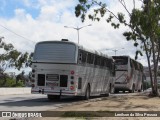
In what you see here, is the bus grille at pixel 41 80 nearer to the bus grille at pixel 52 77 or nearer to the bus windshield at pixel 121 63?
the bus grille at pixel 52 77

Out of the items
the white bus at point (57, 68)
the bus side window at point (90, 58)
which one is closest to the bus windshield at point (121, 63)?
the bus side window at point (90, 58)

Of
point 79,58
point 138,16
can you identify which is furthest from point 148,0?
point 79,58

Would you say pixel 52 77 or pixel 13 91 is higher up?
pixel 52 77

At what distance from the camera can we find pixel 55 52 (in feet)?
77.6

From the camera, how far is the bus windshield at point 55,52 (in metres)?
23.4

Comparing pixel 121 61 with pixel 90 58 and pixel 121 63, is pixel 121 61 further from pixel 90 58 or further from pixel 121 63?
pixel 90 58

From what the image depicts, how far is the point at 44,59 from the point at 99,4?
327 inches

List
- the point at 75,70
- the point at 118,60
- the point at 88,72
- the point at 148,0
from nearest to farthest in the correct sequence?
the point at 75,70 → the point at 88,72 → the point at 148,0 → the point at 118,60

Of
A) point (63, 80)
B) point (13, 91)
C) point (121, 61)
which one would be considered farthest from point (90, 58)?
point (121, 61)

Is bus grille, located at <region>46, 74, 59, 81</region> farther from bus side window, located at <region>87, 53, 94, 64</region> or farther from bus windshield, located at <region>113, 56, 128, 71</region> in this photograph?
bus windshield, located at <region>113, 56, 128, 71</region>

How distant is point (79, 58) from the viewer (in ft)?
78.6

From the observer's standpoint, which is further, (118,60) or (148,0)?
(118,60)

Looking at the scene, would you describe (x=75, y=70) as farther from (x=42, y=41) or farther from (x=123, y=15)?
(x=123, y=15)

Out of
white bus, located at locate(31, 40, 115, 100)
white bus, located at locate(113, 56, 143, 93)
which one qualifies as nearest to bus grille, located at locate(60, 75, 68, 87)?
white bus, located at locate(31, 40, 115, 100)
